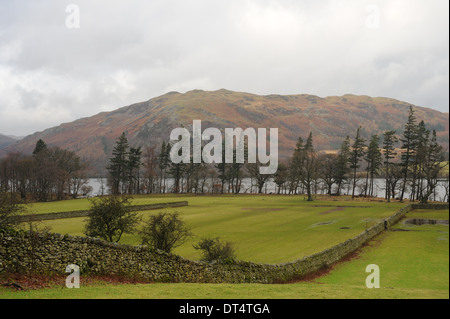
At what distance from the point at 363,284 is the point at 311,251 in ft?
25.3

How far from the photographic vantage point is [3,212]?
819 inches

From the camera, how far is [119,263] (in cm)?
1642

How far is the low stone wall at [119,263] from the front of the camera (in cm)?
1369

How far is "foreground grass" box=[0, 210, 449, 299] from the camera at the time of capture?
1252 centimetres

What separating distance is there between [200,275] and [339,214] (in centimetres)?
3970

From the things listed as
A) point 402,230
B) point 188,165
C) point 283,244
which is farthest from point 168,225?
point 188,165

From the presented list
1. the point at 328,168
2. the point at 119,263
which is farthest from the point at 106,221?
the point at 328,168

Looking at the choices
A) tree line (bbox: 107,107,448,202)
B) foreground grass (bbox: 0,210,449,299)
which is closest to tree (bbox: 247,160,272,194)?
tree line (bbox: 107,107,448,202)

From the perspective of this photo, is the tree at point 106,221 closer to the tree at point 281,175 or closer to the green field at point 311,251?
the green field at point 311,251

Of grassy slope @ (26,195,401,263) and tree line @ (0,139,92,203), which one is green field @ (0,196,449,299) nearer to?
grassy slope @ (26,195,401,263)

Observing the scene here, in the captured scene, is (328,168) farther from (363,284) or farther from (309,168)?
(363,284)

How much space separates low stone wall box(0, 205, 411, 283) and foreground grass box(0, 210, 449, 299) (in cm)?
176

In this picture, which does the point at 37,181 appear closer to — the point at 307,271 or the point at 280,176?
the point at 280,176
